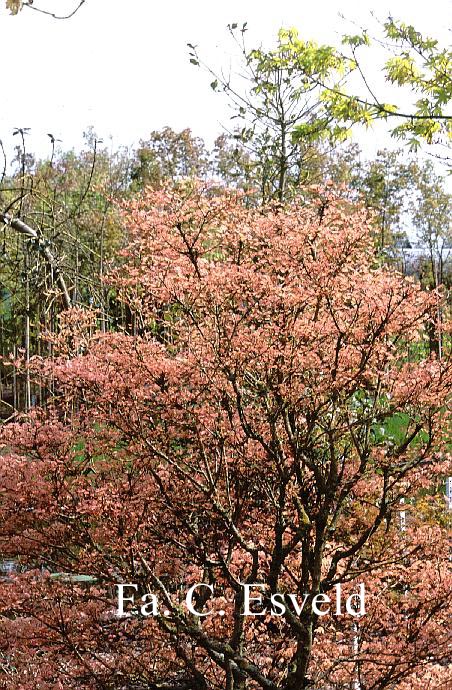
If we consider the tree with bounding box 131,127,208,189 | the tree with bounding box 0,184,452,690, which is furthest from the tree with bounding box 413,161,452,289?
the tree with bounding box 0,184,452,690

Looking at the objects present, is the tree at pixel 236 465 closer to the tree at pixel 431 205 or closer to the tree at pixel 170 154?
the tree at pixel 170 154

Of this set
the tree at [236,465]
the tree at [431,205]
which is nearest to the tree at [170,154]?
the tree at [431,205]

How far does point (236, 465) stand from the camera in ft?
10.5

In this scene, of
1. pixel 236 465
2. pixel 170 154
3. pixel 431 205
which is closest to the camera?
pixel 236 465

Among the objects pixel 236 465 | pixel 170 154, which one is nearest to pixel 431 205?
pixel 170 154

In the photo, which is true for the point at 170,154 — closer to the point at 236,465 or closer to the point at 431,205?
the point at 431,205

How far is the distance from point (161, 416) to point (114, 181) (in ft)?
28.2

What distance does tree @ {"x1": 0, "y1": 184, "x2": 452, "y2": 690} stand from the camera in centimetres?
283

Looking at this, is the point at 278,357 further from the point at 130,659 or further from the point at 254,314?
the point at 130,659

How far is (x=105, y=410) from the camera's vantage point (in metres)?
3.09

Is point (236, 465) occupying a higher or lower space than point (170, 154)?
lower

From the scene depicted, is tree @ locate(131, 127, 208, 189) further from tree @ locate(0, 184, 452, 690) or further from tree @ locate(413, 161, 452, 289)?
tree @ locate(0, 184, 452, 690)

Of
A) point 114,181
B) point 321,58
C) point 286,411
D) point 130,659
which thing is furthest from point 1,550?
point 114,181

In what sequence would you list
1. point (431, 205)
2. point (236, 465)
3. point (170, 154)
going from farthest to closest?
point (431, 205) < point (170, 154) < point (236, 465)
